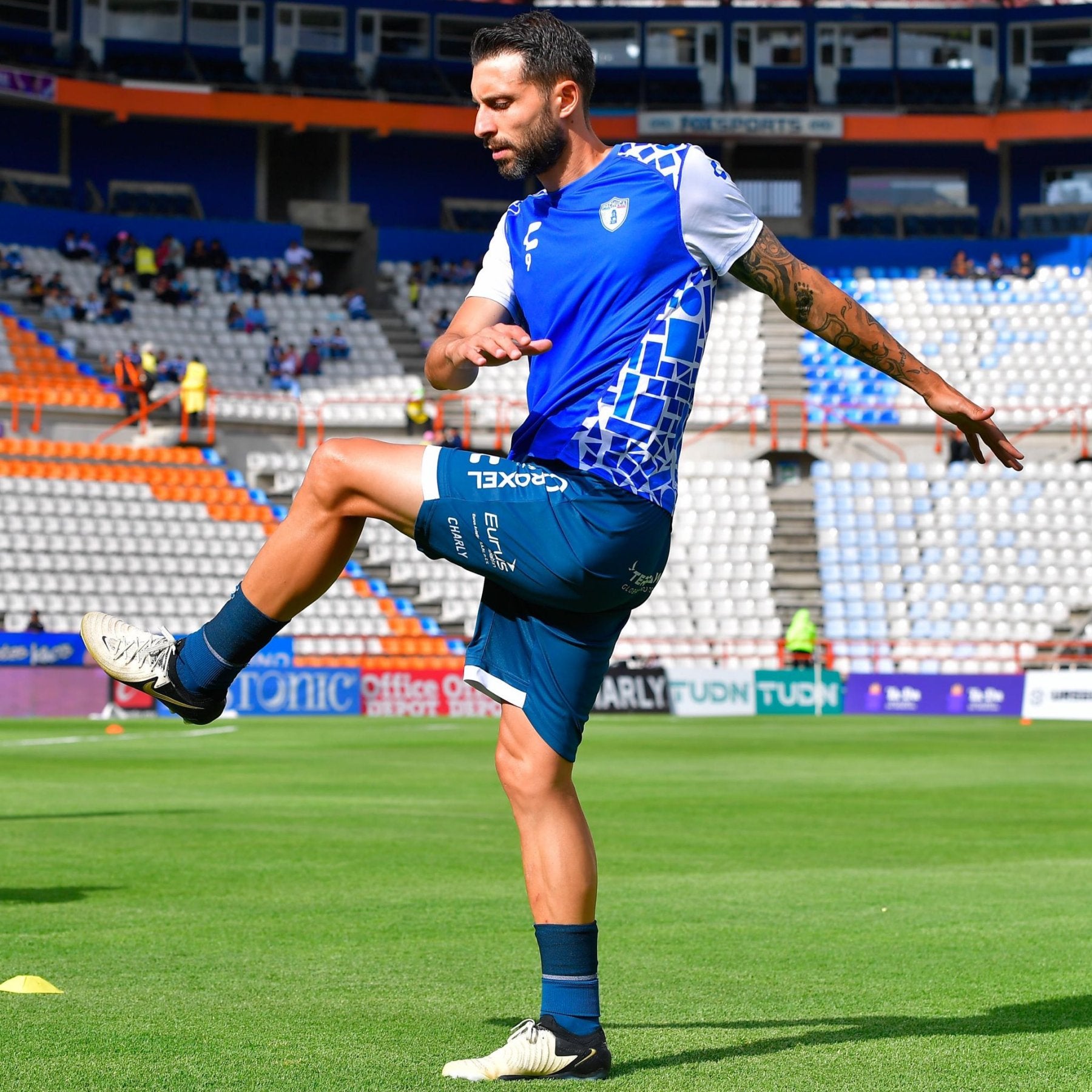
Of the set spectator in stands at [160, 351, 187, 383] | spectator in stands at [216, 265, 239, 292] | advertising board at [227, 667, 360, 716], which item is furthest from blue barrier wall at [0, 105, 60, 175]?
advertising board at [227, 667, 360, 716]

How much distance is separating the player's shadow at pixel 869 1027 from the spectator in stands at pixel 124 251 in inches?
1537

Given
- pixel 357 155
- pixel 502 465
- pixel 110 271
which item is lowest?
pixel 502 465

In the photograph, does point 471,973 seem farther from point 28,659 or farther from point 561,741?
point 28,659

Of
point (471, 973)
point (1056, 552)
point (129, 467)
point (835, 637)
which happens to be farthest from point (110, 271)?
point (471, 973)

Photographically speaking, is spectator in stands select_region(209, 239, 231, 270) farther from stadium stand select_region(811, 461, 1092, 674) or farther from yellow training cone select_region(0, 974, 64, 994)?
yellow training cone select_region(0, 974, 64, 994)

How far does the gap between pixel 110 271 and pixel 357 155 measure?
34.5 ft

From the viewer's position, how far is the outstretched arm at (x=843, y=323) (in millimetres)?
4410

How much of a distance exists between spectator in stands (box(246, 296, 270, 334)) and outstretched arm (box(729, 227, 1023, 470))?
123 feet

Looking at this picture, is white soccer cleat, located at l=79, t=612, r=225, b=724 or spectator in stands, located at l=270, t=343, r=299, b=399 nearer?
white soccer cleat, located at l=79, t=612, r=225, b=724

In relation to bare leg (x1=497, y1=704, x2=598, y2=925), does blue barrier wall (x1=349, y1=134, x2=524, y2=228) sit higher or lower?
higher

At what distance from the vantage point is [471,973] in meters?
5.63

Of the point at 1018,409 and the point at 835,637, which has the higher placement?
the point at 1018,409

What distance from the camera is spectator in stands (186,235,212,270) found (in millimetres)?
42969

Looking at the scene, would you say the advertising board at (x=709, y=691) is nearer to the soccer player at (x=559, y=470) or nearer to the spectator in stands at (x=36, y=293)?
the spectator in stands at (x=36, y=293)
